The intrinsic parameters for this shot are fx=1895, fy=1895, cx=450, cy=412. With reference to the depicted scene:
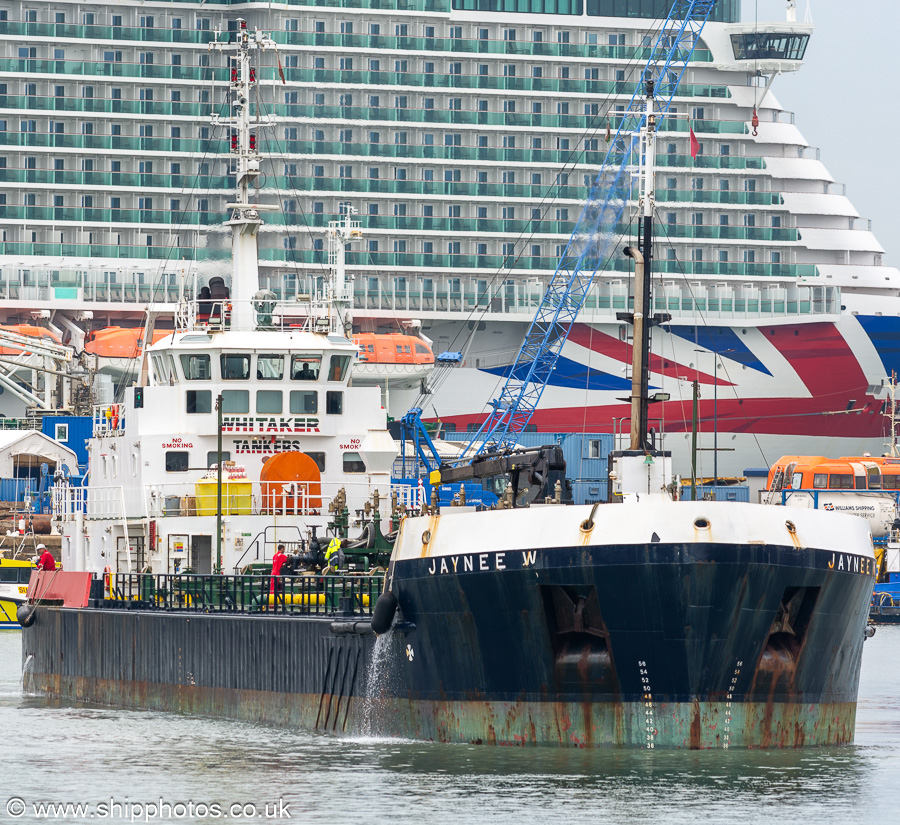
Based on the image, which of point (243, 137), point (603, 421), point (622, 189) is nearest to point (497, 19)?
point (622, 189)

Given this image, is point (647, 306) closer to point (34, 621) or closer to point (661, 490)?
point (661, 490)

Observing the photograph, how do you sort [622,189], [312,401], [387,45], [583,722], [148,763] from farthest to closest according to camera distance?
[387,45]
[622,189]
[312,401]
[148,763]
[583,722]

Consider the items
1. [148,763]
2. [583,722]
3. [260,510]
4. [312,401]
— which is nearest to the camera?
[583,722]

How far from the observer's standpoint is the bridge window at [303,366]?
38.6 meters

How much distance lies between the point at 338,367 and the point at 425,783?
49.7ft

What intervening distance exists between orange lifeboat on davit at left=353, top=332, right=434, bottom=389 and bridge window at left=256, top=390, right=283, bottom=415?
58.7 metres

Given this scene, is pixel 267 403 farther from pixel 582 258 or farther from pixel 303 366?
pixel 582 258

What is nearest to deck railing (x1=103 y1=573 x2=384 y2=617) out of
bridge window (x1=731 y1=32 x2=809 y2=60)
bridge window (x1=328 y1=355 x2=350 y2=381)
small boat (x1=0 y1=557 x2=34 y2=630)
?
bridge window (x1=328 y1=355 x2=350 y2=381)

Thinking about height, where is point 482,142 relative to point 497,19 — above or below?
below

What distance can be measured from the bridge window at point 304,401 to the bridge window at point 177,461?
2.38 meters

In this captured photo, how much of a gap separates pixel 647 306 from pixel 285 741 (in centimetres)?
883

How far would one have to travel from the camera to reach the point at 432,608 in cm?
2711

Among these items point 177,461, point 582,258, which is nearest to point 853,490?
point 582,258

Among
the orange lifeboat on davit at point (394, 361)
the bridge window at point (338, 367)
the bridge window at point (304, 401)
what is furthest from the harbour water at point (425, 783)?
the orange lifeboat on davit at point (394, 361)
